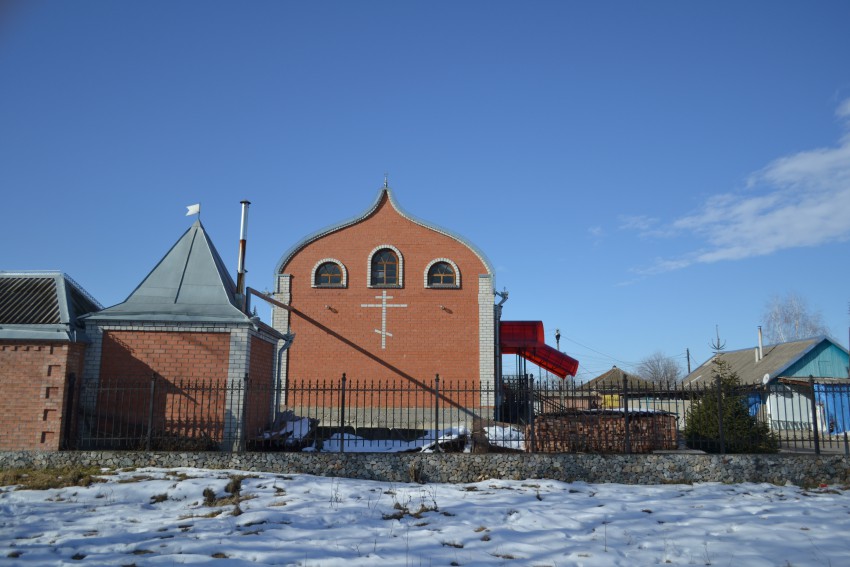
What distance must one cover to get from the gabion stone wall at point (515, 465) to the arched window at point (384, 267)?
1098cm

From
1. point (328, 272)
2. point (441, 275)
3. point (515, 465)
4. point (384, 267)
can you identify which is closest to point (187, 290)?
point (515, 465)

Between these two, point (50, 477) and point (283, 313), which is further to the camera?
point (283, 313)

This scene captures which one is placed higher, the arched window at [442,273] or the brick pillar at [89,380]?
the arched window at [442,273]

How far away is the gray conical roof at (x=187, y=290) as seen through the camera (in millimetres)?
12516

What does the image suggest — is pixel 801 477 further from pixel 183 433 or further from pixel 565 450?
pixel 183 433

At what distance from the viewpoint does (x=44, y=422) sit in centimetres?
1131

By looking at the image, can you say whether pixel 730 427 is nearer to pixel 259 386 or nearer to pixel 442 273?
pixel 259 386

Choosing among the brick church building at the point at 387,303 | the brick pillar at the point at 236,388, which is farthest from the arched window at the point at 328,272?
the brick pillar at the point at 236,388

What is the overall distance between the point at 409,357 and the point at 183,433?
9845mm

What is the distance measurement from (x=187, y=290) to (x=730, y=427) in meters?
11.8

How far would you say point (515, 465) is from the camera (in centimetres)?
1091

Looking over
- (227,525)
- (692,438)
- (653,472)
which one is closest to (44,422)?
(227,525)

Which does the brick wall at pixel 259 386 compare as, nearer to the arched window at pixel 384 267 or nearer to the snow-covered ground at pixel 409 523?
the snow-covered ground at pixel 409 523

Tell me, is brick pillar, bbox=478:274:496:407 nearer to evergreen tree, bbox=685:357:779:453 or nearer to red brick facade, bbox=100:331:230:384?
evergreen tree, bbox=685:357:779:453
